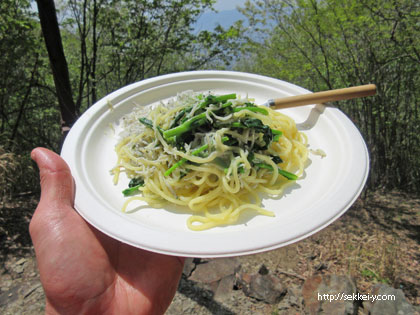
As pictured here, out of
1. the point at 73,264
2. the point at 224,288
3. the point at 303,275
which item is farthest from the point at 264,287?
the point at 73,264

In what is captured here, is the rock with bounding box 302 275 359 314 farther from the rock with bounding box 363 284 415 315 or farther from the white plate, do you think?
the white plate

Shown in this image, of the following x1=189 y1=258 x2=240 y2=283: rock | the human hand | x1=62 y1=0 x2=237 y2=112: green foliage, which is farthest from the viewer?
x1=62 y1=0 x2=237 y2=112: green foliage

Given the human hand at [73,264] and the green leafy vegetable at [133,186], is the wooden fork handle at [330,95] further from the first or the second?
the human hand at [73,264]

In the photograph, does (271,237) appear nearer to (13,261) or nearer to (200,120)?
(200,120)

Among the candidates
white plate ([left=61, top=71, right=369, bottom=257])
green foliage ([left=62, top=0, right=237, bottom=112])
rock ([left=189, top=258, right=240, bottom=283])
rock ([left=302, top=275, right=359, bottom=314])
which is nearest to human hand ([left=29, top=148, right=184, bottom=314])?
white plate ([left=61, top=71, right=369, bottom=257])

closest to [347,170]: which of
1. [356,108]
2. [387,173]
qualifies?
[356,108]

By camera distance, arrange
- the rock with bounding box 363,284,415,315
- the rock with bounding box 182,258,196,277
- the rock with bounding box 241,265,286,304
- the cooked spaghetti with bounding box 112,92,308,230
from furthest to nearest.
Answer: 1. the rock with bounding box 182,258,196,277
2. the rock with bounding box 241,265,286,304
3. the rock with bounding box 363,284,415,315
4. the cooked spaghetti with bounding box 112,92,308,230

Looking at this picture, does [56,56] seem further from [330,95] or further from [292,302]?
[292,302]

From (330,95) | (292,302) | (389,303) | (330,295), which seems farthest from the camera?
(292,302)
